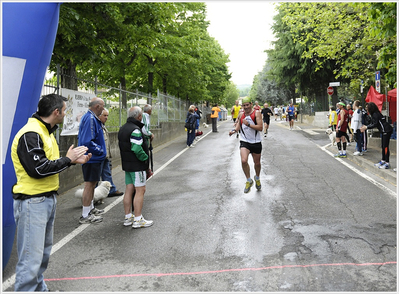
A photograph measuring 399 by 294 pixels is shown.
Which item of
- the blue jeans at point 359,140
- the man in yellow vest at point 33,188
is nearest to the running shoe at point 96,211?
the man in yellow vest at point 33,188

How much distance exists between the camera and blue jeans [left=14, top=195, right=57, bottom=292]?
3488mm

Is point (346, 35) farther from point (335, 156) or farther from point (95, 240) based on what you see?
point (95, 240)

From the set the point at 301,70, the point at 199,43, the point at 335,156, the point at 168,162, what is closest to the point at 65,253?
→ the point at 168,162

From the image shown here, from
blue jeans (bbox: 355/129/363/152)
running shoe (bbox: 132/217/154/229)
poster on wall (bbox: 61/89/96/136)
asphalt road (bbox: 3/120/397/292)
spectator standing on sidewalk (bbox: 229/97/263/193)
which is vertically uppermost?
poster on wall (bbox: 61/89/96/136)

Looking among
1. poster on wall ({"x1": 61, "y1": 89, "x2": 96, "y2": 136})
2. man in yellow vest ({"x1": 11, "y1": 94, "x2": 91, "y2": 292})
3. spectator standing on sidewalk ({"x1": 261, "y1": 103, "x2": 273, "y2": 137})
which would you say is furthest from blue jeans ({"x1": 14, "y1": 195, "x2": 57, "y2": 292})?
spectator standing on sidewalk ({"x1": 261, "y1": 103, "x2": 273, "y2": 137})

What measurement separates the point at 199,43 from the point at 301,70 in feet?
28.5

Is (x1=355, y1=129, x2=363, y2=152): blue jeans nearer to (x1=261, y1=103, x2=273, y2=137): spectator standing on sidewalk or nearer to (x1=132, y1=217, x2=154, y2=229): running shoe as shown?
(x1=261, y1=103, x2=273, y2=137): spectator standing on sidewalk

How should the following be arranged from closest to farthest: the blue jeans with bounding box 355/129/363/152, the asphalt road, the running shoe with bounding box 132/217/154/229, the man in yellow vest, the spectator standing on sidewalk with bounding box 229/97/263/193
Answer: the man in yellow vest < the asphalt road < the running shoe with bounding box 132/217/154/229 < the spectator standing on sidewalk with bounding box 229/97/263/193 < the blue jeans with bounding box 355/129/363/152

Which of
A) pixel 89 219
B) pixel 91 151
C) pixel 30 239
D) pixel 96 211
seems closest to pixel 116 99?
pixel 96 211

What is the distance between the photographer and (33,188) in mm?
3543

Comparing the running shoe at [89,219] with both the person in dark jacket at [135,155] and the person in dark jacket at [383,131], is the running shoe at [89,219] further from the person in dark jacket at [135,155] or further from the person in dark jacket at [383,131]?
the person in dark jacket at [383,131]

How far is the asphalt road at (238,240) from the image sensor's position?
157 inches

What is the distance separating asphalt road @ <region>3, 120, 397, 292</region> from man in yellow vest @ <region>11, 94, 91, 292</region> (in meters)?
0.59

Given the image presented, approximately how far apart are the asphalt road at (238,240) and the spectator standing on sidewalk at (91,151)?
0.26 m
